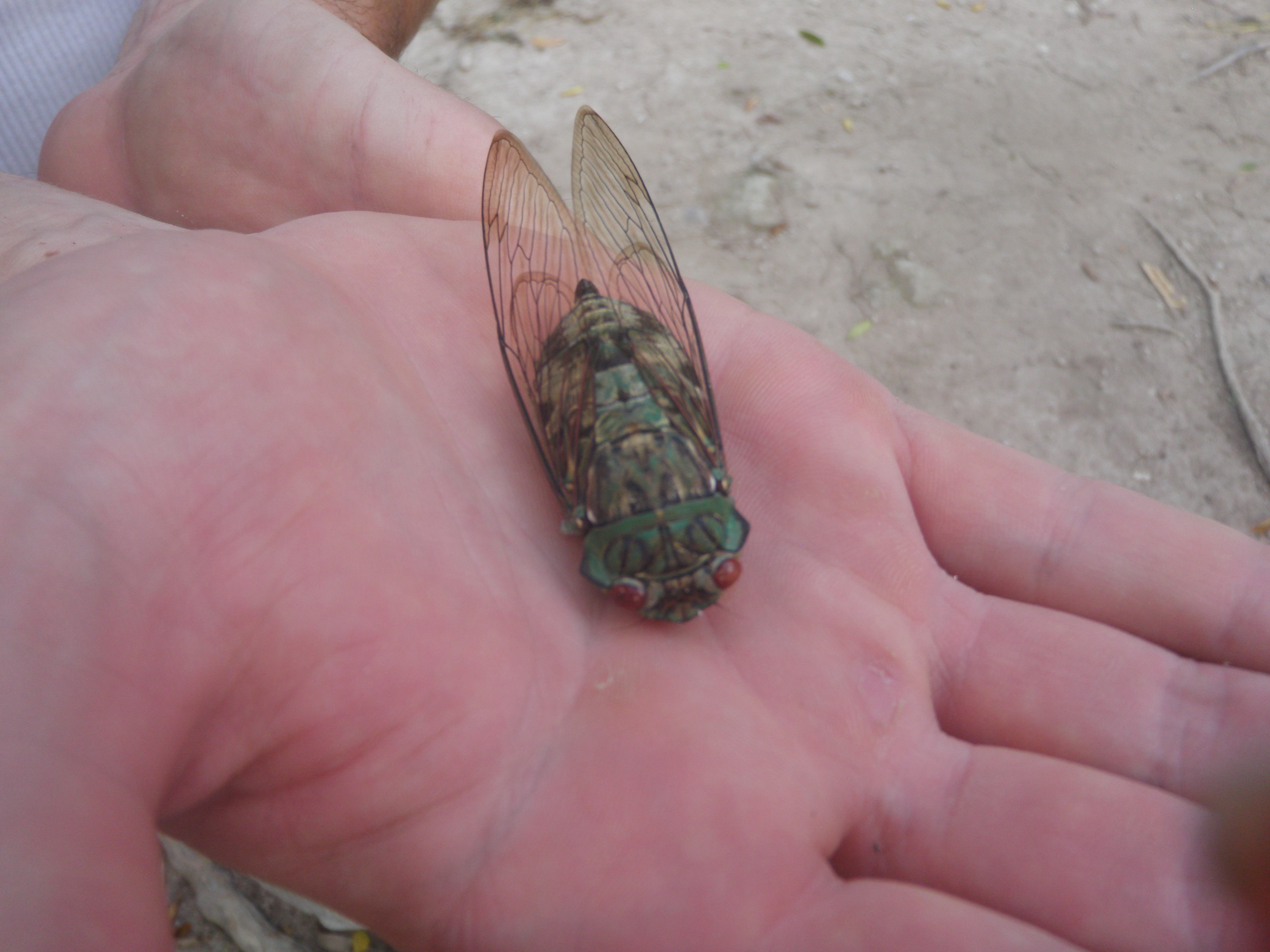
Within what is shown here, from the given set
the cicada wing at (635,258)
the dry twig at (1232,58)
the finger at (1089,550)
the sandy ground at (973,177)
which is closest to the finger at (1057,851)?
the finger at (1089,550)

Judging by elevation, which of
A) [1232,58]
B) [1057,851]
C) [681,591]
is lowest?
[1057,851]

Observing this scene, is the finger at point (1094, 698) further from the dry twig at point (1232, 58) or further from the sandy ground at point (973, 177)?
the dry twig at point (1232, 58)

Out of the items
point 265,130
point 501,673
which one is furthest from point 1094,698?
point 265,130

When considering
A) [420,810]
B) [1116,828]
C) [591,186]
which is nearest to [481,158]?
[591,186]

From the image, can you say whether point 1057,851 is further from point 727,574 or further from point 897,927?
point 727,574

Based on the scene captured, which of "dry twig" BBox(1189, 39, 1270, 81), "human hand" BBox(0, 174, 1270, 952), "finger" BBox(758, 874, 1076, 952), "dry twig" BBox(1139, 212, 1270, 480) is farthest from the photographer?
"dry twig" BBox(1189, 39, 1270, 81)

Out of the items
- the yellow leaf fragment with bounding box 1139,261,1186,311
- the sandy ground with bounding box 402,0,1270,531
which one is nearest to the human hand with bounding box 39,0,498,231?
the sandy ground with bounding box 402,0,1270,531

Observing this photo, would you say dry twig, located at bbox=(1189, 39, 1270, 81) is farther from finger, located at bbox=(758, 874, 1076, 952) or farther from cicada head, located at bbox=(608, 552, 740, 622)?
finger, located at bbox=(758, 874, 1076, 952)

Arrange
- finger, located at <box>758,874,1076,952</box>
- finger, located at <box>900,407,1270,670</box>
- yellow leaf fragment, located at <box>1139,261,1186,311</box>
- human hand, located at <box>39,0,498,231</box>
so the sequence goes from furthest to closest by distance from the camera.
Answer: yellow leaf fragment, located at <box>1139,261,1186,311</box>
human hand, located at <box>39,0,498,231</box>
finger, located at <box>900,407,1270,670</box>
finger, located at <box>758,874,1076,952</box>
